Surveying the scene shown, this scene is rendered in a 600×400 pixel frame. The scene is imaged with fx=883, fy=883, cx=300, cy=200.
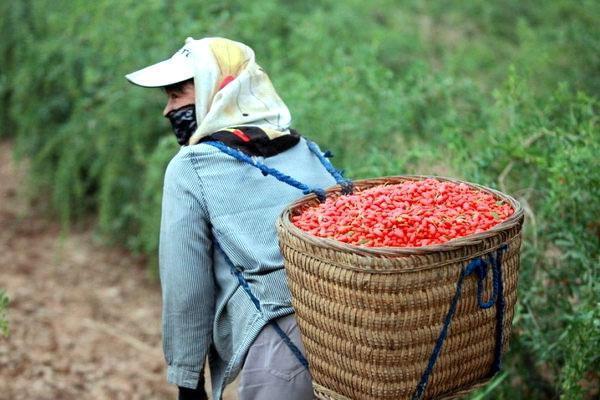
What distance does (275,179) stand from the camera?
2779mm

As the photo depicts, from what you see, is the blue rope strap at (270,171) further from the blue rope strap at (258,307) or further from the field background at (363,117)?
the field background at (363,117)

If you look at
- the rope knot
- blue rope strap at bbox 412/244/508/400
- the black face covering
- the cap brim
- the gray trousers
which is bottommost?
the gray trousers

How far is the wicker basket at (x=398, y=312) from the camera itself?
220 cm

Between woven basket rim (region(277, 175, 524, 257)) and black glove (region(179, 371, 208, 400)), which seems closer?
woven basket rim (region(277, 175, 524, 257))

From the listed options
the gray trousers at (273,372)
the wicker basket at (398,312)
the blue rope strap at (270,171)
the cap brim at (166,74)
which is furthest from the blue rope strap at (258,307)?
the cap brim at (166,74)

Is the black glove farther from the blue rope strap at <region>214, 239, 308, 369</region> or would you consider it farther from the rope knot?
the rope knot

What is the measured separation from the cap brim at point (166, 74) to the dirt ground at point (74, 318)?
239 cm

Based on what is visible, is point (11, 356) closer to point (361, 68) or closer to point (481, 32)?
point (361, 68)

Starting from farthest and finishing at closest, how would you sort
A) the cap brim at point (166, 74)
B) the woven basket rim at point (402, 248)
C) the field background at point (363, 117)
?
the field background at point (363, 117)
the cap brim at point (166, 74)
the woven basket rim at point (402, 248)

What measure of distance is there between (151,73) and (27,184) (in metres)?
4.82

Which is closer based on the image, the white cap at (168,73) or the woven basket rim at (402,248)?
the woven basket rim at (402,248)

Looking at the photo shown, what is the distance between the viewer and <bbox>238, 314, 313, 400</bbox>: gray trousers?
8.66 feet

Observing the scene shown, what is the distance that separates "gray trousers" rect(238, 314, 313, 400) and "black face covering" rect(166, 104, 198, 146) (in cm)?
75

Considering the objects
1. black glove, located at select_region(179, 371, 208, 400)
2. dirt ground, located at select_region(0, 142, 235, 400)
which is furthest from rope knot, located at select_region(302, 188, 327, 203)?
dirt ground, located at select_region(0, 142, 235, 400)
